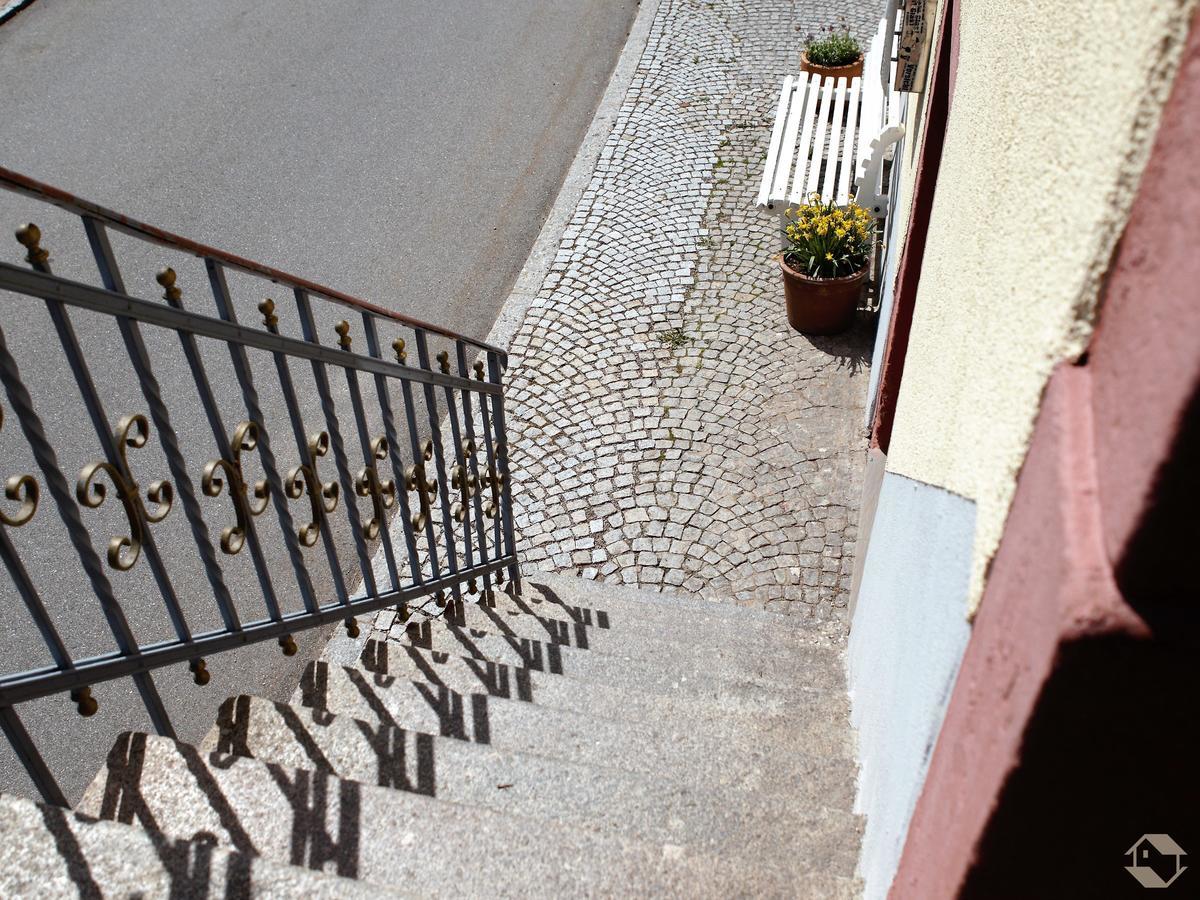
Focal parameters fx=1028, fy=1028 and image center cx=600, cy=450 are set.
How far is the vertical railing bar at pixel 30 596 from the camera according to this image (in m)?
2.07

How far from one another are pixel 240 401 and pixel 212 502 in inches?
30.0

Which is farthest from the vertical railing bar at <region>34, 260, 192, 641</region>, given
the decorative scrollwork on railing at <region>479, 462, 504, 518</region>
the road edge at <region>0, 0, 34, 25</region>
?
the road edge at <region>0, 0, 34, 25</region>

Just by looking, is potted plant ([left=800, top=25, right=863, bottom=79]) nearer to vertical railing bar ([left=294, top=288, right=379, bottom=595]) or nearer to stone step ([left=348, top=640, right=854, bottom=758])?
stone step ([left=348, top=640, right=854, bottom=758])

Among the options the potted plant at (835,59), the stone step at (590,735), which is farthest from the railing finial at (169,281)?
the potted plant at (835,59)

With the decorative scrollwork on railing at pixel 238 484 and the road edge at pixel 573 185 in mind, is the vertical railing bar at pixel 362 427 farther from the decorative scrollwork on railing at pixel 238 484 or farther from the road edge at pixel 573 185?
the road edge at pixel 573 185

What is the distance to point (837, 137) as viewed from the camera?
7.28m

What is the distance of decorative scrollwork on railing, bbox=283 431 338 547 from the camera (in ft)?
9.55

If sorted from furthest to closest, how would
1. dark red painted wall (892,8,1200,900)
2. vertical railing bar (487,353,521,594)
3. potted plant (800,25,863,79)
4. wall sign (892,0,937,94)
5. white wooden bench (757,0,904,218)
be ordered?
potted plant (800,25,863,79) < white wooden bench (757,0,904,218) < wall sign (892,0,937,94) < vertical railing bar (487,353,521,594) < dark red painted wall (892,8,1200,900)

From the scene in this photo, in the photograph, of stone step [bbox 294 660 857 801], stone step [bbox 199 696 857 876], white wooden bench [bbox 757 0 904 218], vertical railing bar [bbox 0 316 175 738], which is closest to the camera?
vertical railing bar [bbox 0 316 175 738]

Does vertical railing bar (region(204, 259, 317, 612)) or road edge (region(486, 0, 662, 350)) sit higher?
vertical railing bar (region(204, 259, 317, 612))

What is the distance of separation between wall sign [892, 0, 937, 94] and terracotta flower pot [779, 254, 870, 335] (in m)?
1.18

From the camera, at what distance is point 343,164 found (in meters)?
8.58

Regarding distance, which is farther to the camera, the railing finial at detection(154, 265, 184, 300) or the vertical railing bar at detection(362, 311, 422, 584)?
the vertical railing bar at detection(362, 311, 422, 584)

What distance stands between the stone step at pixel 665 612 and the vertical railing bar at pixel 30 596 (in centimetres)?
259
